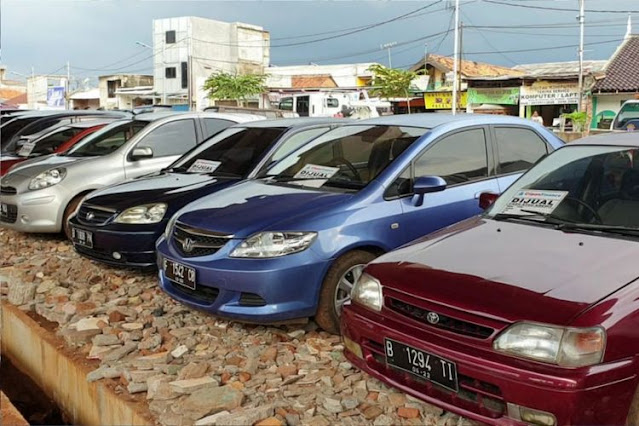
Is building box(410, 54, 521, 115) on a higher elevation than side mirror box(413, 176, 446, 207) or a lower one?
higher

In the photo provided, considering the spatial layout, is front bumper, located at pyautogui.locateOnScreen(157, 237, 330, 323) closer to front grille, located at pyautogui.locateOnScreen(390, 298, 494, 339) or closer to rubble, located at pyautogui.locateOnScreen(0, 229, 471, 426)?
rubble, located at pyautogui.locateOnScreen(0, 229, 471, 426)

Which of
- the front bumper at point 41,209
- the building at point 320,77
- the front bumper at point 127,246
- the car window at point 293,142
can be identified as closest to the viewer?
the front bumper at point 127,246

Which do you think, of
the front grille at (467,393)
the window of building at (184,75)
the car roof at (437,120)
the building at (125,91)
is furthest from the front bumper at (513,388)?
the building at (125,91)

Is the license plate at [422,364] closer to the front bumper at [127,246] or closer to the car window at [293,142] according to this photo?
the front bumper at [127,246]

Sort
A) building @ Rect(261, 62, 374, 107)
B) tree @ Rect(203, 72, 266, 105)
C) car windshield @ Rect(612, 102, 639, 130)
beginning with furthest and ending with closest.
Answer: building @ Rect(261, 62, 374, 107), tree @ Rect(203, 72, 266, 105), car windshield @ Rect(612, 102, 639, 130)

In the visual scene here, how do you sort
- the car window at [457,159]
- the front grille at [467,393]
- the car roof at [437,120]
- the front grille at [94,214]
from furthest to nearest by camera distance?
the front grille at [94,214] → the car roof at [437,120] → the car window at [457,159] → the front grille at [467,393]

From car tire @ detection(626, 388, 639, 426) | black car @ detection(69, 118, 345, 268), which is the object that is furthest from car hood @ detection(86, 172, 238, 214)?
car tire @ detection(626, 388, 639, 426)

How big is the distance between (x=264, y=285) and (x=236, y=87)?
36.8 m

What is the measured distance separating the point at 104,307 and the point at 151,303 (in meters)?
0.37

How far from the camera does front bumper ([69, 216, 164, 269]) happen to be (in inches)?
204

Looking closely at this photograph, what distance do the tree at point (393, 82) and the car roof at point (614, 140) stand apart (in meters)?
31.3

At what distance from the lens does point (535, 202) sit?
3514mm

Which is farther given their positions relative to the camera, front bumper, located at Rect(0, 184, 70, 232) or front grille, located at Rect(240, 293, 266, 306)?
front bumper, located at Rect(0, 184, 70, 232)

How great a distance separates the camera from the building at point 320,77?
142 feet
